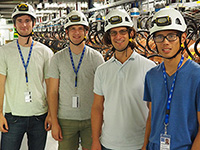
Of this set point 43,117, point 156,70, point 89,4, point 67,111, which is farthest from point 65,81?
point 89,4

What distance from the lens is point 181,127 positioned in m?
1.61

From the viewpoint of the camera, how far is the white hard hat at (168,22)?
1.69 m

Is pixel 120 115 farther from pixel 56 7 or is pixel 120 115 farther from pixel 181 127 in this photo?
pixel 56 7

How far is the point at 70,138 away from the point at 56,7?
221 inches

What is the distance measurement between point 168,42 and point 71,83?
3.72 feet

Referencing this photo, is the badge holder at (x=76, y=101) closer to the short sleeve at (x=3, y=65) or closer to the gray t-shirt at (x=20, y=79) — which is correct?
the gray t-shirt at (x=20, y=79)

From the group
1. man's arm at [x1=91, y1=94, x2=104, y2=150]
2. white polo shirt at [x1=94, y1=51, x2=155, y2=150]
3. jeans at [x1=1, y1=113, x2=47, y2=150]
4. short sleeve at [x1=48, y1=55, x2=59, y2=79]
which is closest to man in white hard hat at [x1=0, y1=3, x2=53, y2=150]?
jeans at [x1=1, y1=113, x2=47, y2=150]

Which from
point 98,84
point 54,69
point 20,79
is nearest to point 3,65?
point 20,79

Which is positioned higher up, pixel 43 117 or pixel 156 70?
pixel 156 70

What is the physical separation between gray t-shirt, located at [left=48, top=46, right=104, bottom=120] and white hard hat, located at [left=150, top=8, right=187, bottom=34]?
37.2 inches

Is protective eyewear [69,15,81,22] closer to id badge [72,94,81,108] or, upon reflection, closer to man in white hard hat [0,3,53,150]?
man in white hard hat [0,3,53,150]

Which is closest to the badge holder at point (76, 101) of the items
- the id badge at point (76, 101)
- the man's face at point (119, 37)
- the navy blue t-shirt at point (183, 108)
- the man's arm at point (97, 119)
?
the id badge at point (76, 101)

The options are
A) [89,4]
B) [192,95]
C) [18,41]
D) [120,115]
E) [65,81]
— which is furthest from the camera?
[89,4]

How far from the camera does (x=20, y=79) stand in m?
2.59
